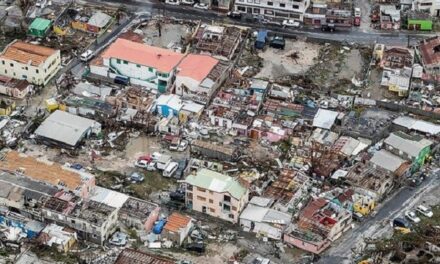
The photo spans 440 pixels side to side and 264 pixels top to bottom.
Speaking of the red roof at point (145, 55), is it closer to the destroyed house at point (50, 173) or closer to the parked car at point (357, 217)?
the destroyed house at point (50, 173)

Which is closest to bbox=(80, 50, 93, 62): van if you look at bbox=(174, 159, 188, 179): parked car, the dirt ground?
the dirt ground

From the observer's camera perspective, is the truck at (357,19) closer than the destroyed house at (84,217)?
No

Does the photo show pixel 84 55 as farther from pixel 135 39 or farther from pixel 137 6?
pixel 137 6

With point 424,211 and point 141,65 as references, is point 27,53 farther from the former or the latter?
point 424,211

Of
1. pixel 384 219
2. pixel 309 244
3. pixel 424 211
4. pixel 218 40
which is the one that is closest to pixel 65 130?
pixel 218 40

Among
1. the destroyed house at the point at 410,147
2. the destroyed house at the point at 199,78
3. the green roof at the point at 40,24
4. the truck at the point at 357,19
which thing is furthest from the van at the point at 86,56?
the destroyed house at the point at 410,147

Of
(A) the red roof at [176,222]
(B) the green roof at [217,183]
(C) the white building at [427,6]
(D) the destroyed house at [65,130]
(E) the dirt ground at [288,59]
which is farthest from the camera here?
(C) the white building at [427,6]

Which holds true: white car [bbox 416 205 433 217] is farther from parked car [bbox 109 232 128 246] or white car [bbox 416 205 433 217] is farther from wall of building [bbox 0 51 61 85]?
wall of building [bbox 0 51 61 85]
